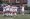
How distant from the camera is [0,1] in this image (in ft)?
3.34

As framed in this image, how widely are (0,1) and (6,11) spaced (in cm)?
18

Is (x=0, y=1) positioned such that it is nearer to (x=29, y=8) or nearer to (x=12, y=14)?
(x=12, y=14)

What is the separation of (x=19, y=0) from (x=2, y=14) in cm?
33

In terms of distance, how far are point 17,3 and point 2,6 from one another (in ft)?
0.76

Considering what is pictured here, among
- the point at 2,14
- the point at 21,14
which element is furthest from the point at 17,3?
the point at 2,14

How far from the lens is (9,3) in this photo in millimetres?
1024

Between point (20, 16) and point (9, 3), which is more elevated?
point (9, 3)

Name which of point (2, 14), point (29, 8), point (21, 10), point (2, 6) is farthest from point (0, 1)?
point (29, 8)

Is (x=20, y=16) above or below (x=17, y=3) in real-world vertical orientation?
below

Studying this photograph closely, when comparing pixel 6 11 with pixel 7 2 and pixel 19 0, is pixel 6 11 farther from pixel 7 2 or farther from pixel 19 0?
pixel 19 0

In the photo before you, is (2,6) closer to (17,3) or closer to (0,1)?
(0,1)

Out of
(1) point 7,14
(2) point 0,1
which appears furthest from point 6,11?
(2) point 0,1

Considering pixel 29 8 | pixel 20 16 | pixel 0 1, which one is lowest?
pixel 20 16

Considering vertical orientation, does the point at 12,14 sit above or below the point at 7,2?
below
